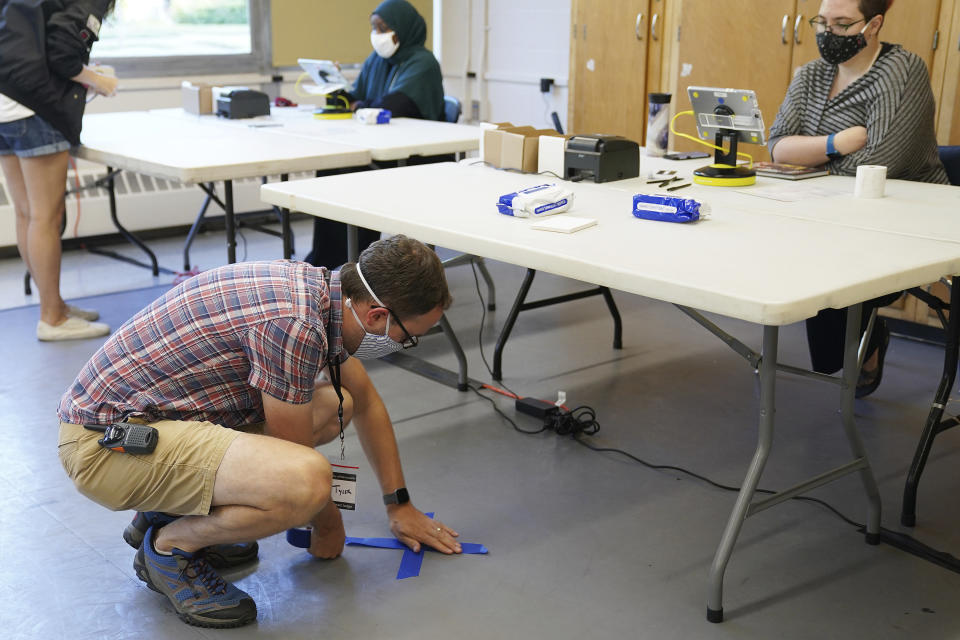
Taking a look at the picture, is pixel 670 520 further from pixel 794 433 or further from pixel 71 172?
pixel 71 172

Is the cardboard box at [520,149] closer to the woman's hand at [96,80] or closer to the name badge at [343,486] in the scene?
the name badge at [343,486]

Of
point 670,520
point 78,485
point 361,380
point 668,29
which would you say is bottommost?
point 670,520

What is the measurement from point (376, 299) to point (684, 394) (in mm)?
1692

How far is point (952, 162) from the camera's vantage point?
291cm

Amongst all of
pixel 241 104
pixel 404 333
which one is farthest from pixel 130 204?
pixel 404 333

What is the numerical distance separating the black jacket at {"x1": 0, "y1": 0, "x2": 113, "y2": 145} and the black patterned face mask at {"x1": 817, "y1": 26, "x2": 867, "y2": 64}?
2467 mm

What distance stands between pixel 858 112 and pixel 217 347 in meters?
2.09

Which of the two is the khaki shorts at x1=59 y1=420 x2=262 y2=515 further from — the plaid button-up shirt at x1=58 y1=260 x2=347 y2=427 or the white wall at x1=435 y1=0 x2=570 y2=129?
the white wall at x1=435 y1=0 x2=570 y2=129

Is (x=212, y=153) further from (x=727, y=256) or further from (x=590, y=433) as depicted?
(x=727, y=256)

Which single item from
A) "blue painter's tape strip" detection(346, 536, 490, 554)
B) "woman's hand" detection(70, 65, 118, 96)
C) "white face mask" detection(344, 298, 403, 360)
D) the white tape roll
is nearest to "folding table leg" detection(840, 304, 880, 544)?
the white tape roll

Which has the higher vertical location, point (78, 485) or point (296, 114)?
point (296, 114)

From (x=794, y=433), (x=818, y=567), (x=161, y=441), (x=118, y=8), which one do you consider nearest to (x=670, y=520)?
(x=818, y=567)

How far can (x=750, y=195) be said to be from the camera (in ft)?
8.44

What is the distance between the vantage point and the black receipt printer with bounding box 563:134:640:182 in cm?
274
